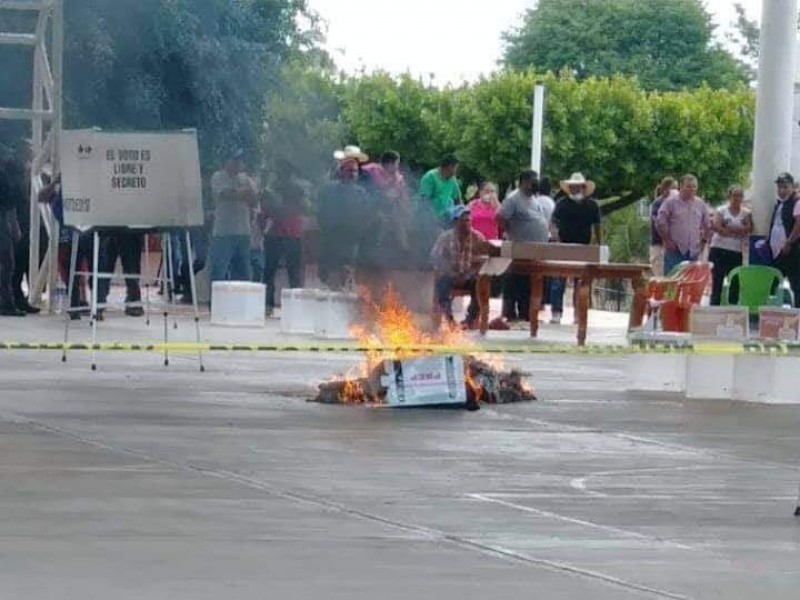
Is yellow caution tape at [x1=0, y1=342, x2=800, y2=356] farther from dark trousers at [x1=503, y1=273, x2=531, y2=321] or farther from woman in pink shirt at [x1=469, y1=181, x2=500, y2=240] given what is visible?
woman in pink shirt at [x1=469, y1=181, x2=500, y2=240]

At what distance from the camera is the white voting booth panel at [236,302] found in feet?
79.5

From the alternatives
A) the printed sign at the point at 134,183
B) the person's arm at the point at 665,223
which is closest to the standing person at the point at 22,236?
the printed sign at the point at 134,183

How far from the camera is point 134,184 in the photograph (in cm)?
1780

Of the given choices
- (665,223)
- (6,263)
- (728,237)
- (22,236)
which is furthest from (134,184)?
(665,223)

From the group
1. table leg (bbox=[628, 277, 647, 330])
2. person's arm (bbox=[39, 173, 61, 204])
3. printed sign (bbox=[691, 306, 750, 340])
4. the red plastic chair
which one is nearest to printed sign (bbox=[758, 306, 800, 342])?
printed sign (bbox=[691, 306, 750, 340])

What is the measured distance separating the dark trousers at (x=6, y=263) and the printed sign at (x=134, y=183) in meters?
5.37

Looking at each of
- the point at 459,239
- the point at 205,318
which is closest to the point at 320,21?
the point at 205,318

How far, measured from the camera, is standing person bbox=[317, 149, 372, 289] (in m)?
20.1

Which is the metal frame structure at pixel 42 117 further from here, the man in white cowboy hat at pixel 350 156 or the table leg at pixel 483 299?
the table leg at pixel 483 299

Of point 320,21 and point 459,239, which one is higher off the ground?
point 320,21

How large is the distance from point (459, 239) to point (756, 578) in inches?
568

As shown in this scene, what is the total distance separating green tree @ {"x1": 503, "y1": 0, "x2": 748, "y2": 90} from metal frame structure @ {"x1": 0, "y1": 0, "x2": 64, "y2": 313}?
173 feet

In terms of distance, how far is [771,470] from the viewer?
12430 mm

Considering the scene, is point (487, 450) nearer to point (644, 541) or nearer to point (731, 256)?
point (644, 541)
